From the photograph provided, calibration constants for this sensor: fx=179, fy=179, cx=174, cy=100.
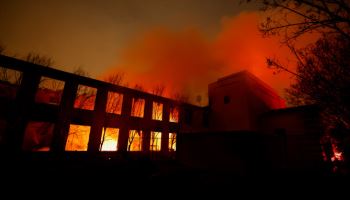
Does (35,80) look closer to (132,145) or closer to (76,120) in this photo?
(76,120)

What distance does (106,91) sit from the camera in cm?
1991

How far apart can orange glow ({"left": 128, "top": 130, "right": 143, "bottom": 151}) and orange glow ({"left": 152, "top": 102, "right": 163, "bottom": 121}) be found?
308 centimetres

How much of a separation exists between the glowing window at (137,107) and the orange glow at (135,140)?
6.98 feet

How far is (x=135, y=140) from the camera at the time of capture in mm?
21141

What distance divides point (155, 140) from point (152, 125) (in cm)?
192

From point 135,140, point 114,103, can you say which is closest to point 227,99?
point 135,140

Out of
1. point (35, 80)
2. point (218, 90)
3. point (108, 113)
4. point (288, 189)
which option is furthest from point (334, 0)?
point (218, 90)

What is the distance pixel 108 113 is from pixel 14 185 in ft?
41.0

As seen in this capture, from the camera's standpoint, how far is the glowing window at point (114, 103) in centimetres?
2000

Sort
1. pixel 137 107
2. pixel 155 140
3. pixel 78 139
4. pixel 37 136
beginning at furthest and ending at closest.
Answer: pixel 155 140, pixel 137 107, pixel 37 136, pixel 78 139

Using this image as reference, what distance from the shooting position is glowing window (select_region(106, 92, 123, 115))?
787 inches

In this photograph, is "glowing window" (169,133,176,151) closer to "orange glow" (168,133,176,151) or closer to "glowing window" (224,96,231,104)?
"orange glow" (168,133,176,151)

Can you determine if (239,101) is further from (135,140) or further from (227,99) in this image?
(135,140)

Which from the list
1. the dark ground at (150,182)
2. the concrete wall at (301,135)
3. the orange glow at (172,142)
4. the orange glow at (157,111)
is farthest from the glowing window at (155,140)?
the dark ground at (150,182)
